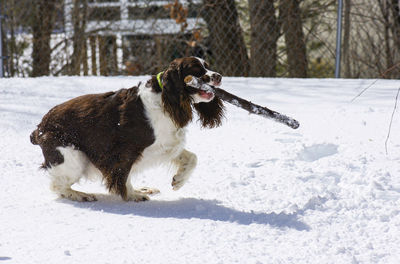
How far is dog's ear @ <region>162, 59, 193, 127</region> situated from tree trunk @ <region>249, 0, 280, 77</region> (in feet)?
15.3

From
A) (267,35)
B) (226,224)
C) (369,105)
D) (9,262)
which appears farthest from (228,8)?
(9,262)

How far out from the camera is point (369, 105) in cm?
484

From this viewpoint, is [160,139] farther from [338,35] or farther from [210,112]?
[338,35]

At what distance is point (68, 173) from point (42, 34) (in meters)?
6.03

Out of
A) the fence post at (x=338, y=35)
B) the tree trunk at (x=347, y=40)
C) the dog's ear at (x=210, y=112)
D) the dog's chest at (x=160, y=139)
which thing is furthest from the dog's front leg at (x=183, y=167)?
the tree trunk at (x=347, y=40)

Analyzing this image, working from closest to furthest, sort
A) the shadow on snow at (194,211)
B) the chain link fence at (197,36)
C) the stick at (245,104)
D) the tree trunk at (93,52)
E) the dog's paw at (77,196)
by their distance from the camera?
the shadow on snow at (194,211) → the stick at (245,104) → the dog's paw at (77,196) → the chain link fence at (197,36) → the tree trunk at (93,52)

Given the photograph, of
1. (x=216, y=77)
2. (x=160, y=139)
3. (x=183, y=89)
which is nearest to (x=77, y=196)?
(x=160, y=139)

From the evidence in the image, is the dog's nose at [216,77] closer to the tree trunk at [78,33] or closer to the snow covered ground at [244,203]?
the snow covered ground at [244,203]

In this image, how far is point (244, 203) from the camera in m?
2.90

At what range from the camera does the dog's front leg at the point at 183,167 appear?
3.18 m

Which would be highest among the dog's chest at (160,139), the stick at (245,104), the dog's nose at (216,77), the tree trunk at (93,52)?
the tree trunk at (93,52)

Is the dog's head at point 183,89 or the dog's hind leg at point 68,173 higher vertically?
the dog's head at point 183,89

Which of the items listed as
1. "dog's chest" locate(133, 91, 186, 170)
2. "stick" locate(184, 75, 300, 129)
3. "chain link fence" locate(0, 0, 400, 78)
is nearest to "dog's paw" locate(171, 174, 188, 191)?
"dog's chest" locate(133, 91, 186, 170)

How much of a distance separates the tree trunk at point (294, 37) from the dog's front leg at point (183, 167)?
4.98 m
